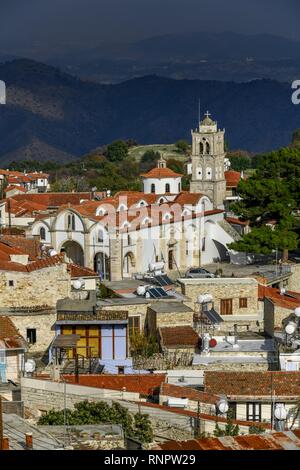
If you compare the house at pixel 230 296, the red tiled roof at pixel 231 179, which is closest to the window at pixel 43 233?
the house at pixel 230 296

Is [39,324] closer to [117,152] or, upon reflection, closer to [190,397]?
[190,397]

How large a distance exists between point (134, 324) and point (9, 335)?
2984mm

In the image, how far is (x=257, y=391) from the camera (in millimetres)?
16438

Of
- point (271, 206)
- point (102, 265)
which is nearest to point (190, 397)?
point (102, 265)

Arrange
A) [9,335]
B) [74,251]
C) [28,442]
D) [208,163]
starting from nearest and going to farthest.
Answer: [28,442]
[9,335]
[74,251]
[208,163]

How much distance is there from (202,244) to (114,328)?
1551 centimetres

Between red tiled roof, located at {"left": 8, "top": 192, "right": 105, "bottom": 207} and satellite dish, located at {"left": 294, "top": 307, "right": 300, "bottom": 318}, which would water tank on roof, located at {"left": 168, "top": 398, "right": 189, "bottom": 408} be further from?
red tiled roof, located at {"left": 8, "top": 192, "right": 105, "bottom": 207}

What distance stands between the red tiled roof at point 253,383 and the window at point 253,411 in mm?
131

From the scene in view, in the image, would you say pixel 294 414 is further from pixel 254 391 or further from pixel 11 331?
pixel 11 331

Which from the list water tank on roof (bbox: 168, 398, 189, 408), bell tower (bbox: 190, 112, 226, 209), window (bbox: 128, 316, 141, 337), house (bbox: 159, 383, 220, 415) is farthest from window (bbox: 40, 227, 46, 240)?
water tank on roof (bbox: 168, 398, 189, 408)

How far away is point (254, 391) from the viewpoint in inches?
648

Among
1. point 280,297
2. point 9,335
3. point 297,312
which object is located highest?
point 280,297

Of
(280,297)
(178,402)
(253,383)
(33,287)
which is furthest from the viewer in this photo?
(280,297)

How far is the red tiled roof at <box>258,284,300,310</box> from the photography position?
2234 cm
